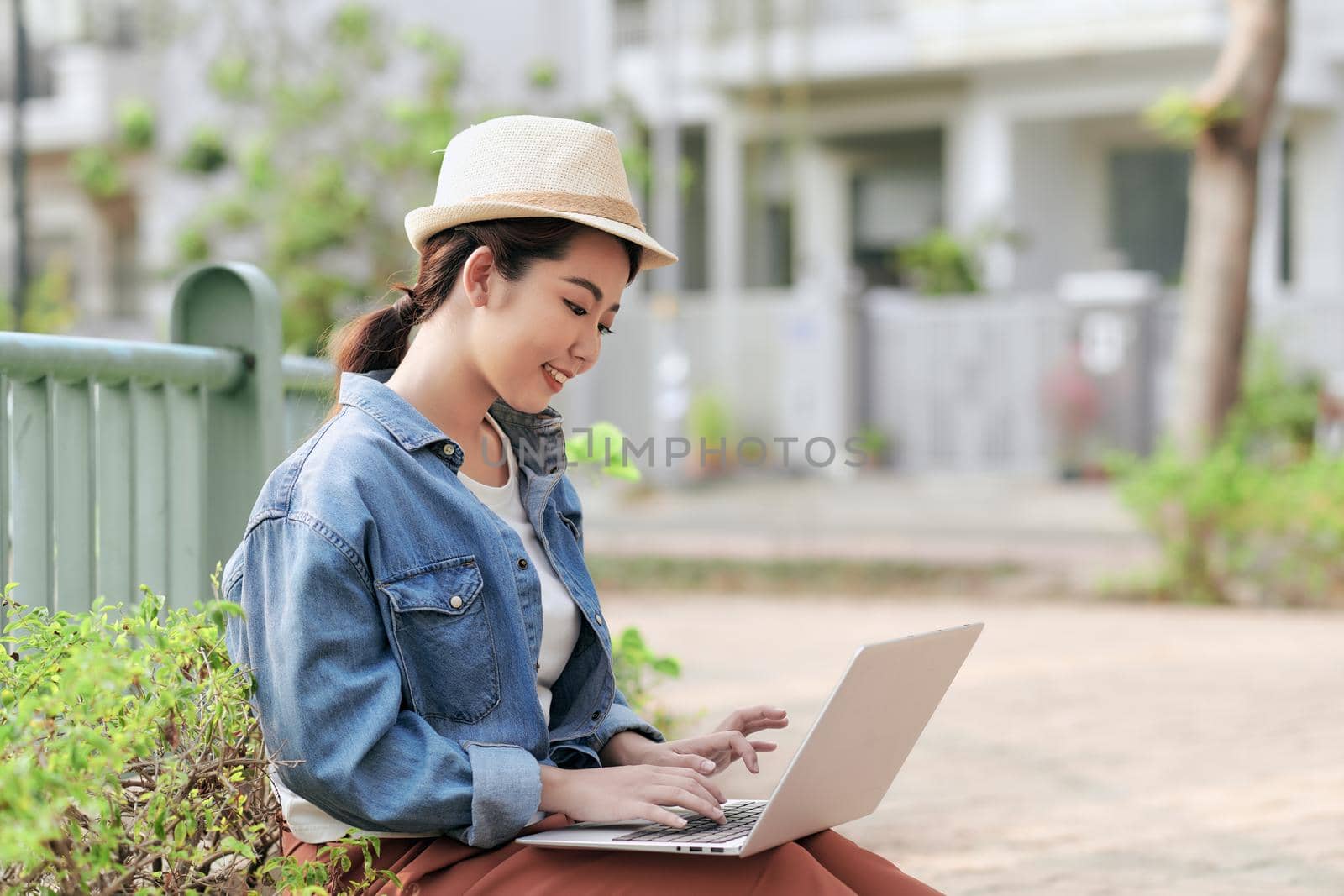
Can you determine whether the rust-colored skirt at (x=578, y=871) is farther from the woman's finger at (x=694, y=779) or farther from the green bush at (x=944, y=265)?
the green bush at (x=944, y=265)

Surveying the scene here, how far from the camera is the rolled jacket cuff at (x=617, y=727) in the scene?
252cm

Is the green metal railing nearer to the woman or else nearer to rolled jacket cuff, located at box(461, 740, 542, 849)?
the woman

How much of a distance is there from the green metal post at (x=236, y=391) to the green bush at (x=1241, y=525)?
6.91 metres

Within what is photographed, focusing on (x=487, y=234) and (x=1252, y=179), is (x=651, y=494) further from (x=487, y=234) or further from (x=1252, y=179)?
(x=487, y=234)

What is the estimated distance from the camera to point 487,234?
2.28 metres

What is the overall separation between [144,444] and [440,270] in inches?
37.8

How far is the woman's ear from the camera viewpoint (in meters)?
2.28

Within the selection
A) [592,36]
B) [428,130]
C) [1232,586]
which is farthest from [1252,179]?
[592,36]

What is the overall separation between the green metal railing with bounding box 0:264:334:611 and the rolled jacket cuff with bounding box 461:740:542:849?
2.63 ft

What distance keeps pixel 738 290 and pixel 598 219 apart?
1674cm

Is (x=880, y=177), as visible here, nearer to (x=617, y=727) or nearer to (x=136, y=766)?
(x=617, y=727)

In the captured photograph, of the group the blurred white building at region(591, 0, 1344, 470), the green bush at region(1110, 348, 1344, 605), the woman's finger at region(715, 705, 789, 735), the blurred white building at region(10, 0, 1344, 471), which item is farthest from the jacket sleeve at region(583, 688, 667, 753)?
the blurred white building at region(591, 0, 1344, 470)

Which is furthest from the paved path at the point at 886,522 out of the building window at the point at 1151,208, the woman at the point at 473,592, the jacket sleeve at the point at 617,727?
the woman at the point at 473,592

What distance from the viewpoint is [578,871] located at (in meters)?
2.09
